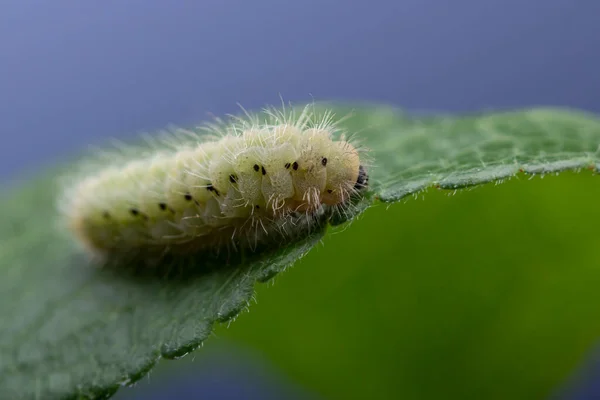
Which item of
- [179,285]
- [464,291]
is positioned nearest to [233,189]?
[179,285]

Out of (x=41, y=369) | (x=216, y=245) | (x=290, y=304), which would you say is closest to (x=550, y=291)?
(x=290, y=304)

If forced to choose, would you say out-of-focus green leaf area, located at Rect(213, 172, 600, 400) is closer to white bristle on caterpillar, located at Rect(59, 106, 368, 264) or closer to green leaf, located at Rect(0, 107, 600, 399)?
green leaf, located at Rect(0, 107, 600, 399)

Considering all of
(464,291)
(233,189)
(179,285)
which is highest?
(233,189)

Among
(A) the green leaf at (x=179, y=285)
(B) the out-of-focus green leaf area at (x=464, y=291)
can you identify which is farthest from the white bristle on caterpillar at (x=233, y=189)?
(B) the out-of-focus green leaf area at (x=464, y=291)

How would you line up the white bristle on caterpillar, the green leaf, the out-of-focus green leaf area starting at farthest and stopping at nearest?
the out-of-focus green leaf area, the white bristle on caterpillar, the green leaf

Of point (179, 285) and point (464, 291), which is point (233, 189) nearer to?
point (179, 285)

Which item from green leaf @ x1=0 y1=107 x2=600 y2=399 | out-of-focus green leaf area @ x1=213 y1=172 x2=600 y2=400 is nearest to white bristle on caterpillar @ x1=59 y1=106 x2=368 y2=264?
green leaf @ x1=0 y1=107 x2=600 y2=399

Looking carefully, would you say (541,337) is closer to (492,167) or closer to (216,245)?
(492,167)
